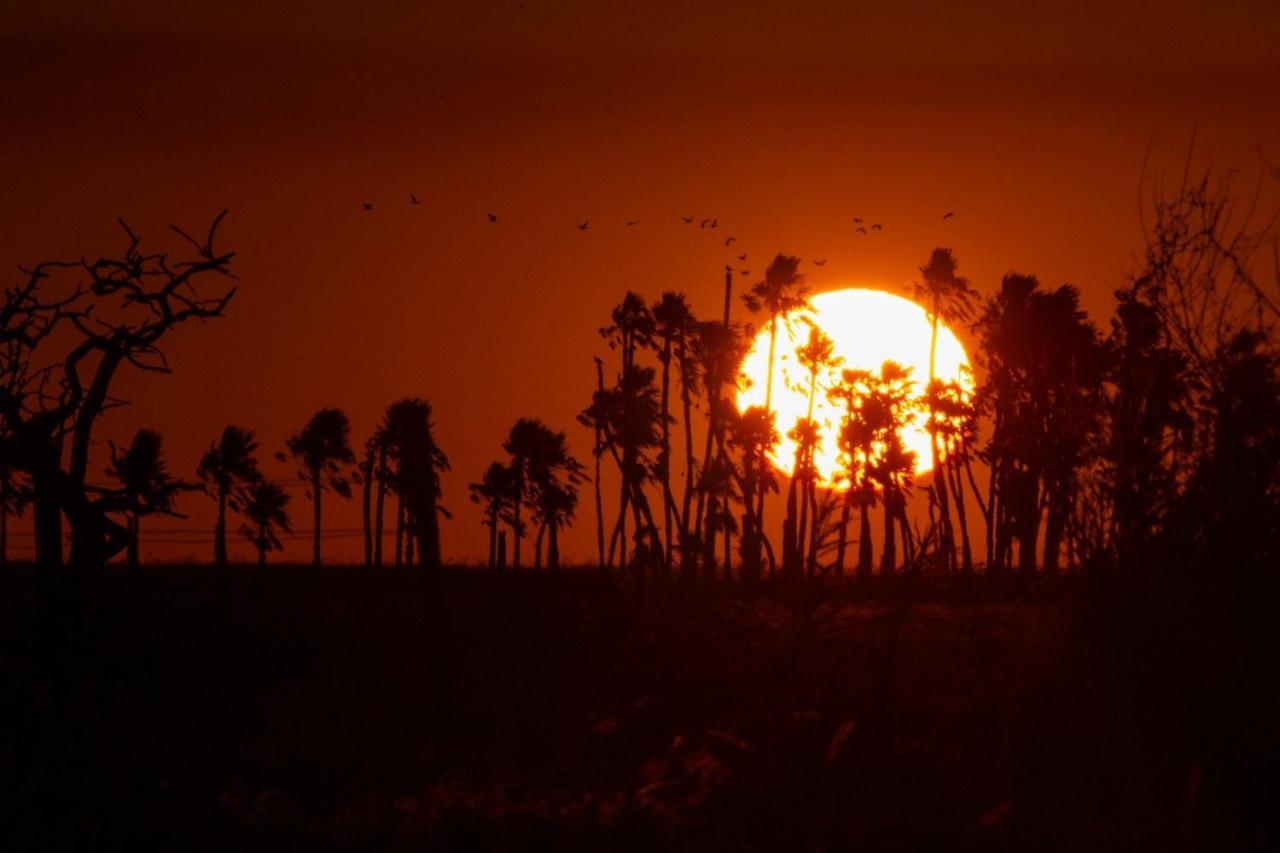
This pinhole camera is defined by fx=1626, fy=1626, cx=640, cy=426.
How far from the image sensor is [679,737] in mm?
15945

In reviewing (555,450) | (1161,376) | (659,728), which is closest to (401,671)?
(659,728)

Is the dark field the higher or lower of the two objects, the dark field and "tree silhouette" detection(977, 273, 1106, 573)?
the lower

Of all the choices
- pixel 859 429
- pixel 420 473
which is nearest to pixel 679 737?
pixel 420 473

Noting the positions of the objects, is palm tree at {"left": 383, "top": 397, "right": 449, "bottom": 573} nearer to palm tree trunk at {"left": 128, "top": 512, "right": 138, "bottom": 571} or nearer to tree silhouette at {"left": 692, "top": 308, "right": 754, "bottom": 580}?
palm tree trunk at {"left": 128, "top": 512, "right": 138, "bottom": 571}

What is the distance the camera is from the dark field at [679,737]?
1362cm

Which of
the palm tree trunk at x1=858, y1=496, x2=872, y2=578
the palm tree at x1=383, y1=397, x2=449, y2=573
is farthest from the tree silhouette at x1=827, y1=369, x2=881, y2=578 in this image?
the palm tree at x1=383, y1=397, x2=449, y2=573

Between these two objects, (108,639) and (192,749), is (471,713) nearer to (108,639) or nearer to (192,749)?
(192,749)

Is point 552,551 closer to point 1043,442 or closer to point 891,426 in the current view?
point 891,426

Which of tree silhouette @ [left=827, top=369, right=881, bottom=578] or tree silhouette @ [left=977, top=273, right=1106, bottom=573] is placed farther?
tree silhouette @ [left=827, top=369, right=881, bottom=578]

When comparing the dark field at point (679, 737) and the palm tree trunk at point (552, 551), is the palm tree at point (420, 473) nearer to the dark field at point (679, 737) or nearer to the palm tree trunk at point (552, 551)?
the dark field at point (679, 737)

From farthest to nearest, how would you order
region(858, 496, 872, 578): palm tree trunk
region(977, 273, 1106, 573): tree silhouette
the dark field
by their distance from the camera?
1. region(858, 496, 872, 578): palm tree trunk
2. region(977, 273, 1106, 573): tree silhouette
3. the dark field

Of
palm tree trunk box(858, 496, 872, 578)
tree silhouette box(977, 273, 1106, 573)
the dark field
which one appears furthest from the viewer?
palm tree trunk box(858, 496, 872, 578)

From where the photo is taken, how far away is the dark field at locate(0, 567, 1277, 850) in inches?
536

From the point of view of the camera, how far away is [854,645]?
20.3m
